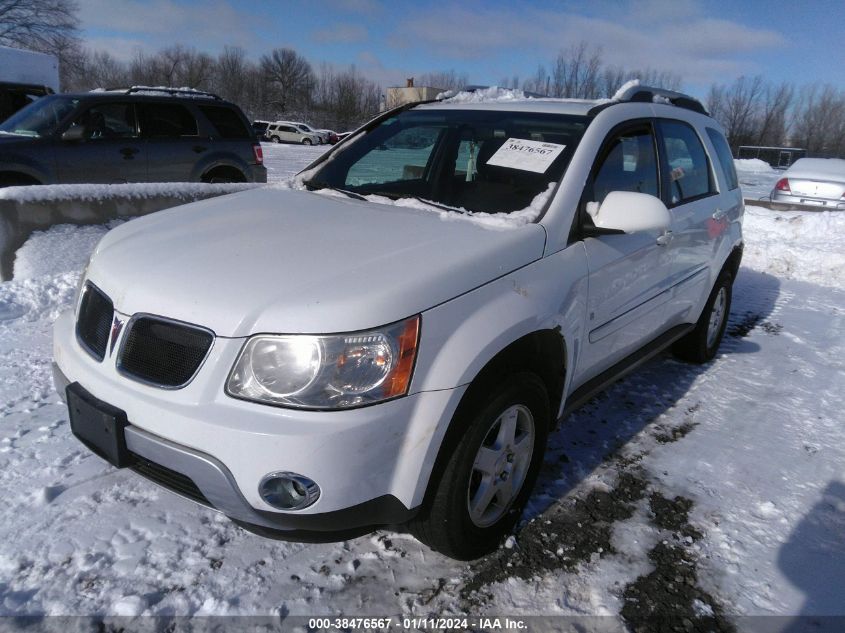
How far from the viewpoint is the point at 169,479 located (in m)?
2.15

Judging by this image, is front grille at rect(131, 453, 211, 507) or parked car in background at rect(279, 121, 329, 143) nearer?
front grille at rect(131, 453, 211, 507)

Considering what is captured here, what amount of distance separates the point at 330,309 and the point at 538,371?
106cm

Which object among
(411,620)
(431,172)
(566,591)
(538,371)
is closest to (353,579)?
(411,620)

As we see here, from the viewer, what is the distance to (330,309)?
6.43 ft

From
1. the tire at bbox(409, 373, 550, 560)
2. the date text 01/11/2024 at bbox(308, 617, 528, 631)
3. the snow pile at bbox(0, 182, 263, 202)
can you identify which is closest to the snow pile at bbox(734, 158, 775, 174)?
the snow pile at bbox(0, 182, 263, 202)

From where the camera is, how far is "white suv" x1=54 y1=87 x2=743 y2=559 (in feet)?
6.42

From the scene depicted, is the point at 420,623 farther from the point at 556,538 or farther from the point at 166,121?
the point at 166,121

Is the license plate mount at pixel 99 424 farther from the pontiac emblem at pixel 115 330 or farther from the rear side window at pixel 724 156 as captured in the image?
the rear side window at pixel 724 156

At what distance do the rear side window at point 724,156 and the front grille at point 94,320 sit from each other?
13.7 ft


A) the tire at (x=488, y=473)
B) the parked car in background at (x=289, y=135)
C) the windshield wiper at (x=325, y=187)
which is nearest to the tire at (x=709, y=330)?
the tire at (x=488, y=473)

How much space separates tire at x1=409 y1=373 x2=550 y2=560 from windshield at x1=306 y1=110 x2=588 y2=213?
93 cm

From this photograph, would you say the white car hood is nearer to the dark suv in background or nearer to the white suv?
the white suv

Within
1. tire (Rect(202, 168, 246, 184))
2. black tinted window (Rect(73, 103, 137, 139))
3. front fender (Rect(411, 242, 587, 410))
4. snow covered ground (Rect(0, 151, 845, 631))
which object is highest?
black tinted window (Rect(73, 103, 137, 139))

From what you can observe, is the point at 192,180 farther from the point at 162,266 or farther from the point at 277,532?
the point at 277,532
